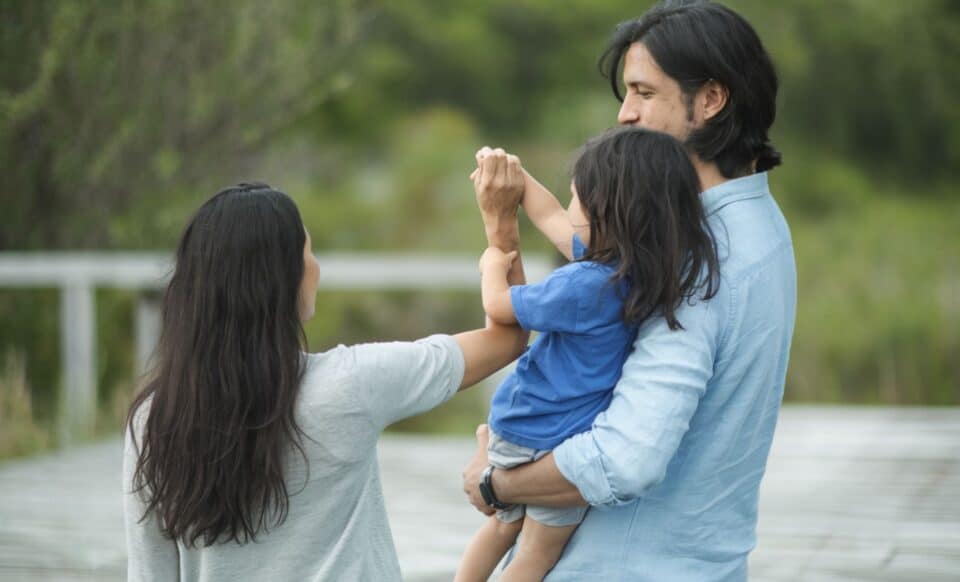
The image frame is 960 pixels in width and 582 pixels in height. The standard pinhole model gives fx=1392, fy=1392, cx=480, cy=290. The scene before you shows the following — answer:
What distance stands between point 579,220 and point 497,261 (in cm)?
19

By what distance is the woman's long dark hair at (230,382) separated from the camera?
206 centimetres

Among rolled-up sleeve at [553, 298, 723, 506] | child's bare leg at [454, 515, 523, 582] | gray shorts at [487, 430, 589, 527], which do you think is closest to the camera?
rolled-up sleeve at [553, 298, 723, 506]

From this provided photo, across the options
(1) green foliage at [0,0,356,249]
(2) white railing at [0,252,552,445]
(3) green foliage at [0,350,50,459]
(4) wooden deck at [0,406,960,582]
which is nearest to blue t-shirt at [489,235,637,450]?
(4) wooden deck at [0,406,960,582]

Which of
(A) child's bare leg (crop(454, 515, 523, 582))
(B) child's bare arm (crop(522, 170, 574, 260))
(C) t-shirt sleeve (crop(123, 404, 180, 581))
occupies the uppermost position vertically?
(B) child's bare arm (crop(522, 170, 574, 260))

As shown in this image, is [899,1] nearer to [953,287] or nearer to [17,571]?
[953,287]

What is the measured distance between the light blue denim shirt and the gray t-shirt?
0.91ft

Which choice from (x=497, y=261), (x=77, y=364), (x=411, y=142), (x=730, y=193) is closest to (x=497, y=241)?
(x=497, y=261)

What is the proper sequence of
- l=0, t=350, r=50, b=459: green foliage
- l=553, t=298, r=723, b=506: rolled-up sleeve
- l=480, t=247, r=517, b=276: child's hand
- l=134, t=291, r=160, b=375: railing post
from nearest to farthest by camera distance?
1. l=553, t=298, r=723, b=506: rolled-up sleeve
2. l=480, t=247, r=517, b=276: child's hand
3. l=0, t=350, r=50, b=459: green foliage
4. l=134, t=291, r=160, b=375: railing post

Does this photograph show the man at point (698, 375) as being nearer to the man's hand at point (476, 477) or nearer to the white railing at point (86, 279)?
the man's hand at point (476, 477)

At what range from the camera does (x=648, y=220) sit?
1.97 metres

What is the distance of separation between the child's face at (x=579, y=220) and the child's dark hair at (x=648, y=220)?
0.07 ft

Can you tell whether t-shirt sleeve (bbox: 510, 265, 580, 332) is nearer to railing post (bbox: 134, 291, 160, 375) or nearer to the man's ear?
the man's ear

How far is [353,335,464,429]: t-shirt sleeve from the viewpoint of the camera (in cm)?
211

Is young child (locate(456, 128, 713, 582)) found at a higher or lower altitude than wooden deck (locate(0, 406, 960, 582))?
higher
